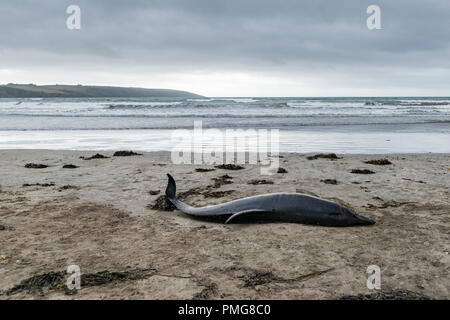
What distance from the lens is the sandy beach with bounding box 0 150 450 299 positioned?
354cm

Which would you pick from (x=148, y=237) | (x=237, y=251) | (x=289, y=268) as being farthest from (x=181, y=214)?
(x=289, y=268)

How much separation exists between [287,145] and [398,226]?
9410mm

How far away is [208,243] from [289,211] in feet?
4.63

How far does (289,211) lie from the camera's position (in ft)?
17.8

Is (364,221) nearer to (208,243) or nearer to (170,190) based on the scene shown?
(208,243)

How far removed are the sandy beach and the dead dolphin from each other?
17 centimetres

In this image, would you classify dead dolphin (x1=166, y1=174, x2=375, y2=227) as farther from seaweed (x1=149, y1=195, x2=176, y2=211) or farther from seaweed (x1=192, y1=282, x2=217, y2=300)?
seaweed (x1=192, y1=282, x2=217, y2=300)

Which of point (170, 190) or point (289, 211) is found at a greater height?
point (170, 190)

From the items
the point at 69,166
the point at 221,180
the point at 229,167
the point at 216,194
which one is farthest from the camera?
the point at 69,166

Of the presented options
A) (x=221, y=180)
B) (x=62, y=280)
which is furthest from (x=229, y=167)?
(x=62, y=280)

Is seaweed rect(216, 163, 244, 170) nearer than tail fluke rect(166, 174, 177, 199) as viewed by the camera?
No

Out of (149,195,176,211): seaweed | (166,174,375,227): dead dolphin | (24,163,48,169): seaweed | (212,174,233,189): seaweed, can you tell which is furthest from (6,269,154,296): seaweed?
(24,163,48,169): seaweed

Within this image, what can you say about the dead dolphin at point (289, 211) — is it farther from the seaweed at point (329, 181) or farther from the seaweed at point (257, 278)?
the seaweed at point (329, 181)
